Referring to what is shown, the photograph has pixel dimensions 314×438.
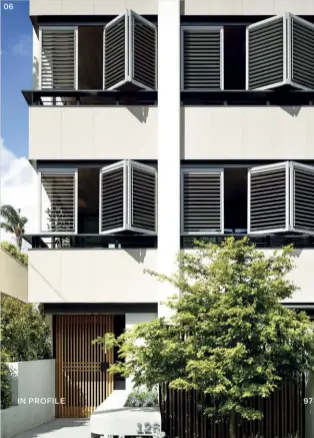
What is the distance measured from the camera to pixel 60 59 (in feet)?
58.4

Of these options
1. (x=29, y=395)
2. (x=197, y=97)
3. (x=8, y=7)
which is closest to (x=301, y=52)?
(x=197, y=97)

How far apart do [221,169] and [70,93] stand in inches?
167

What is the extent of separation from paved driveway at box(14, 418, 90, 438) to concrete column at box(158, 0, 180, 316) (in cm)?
335

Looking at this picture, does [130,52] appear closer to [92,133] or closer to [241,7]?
[92,133]

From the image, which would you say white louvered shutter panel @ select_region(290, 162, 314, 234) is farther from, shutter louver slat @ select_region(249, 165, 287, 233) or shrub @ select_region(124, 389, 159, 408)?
shrub @ select_region(124, 389, 159, 408)

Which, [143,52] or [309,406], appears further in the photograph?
[143,52]

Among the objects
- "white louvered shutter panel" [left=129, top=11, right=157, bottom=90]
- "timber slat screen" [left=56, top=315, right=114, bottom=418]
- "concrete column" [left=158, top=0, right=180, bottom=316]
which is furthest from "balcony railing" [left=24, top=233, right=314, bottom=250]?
"white louvered shutter panel" [left=129, top=11, right=157, bottom=90]

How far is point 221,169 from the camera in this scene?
1750cm

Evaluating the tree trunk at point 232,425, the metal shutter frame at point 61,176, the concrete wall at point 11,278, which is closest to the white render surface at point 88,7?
the metal shutter frame at point 61,176

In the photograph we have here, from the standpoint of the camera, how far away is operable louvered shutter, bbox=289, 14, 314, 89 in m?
17.3

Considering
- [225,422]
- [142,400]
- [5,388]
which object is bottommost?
[225,422]

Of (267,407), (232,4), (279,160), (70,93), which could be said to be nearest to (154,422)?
(267,407)

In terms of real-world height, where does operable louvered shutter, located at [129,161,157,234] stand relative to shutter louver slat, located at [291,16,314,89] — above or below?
below

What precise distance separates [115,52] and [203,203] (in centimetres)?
434
